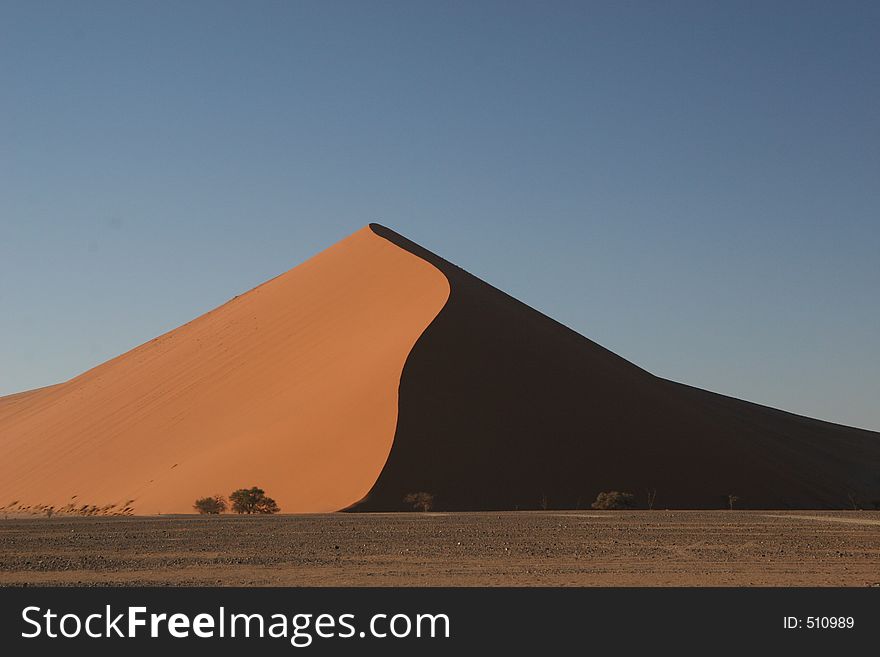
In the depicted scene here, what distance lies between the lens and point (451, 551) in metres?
17.6

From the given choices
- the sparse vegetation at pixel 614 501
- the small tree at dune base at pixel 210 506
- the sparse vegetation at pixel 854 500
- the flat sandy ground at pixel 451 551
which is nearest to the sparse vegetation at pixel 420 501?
the flat sandy ground at pixel 451 551

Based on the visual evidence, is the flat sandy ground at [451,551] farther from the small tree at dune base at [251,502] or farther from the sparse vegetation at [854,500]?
the sparse vegetation at [854,500]

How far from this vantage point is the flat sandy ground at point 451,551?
13891mm

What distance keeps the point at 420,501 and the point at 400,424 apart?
12.8 ft

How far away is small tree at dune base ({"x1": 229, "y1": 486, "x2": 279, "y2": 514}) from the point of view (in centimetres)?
3177

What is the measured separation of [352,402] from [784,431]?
25726 millimetres

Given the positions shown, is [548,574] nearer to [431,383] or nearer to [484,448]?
[484,448]

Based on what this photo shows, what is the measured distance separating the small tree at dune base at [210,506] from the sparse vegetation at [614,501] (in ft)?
32.3

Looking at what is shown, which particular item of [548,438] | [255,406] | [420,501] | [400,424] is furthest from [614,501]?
[255,406]

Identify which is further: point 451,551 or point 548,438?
point 548,438

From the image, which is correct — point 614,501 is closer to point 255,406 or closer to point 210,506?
point 210,506

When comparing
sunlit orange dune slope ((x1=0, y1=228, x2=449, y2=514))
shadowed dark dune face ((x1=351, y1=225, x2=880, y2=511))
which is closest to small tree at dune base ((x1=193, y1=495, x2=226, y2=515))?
sunlit orange dune slope ((x1=0, y1=228, x2=449, y2=514))
